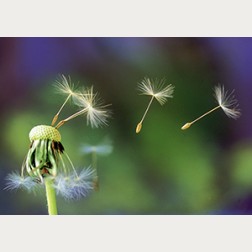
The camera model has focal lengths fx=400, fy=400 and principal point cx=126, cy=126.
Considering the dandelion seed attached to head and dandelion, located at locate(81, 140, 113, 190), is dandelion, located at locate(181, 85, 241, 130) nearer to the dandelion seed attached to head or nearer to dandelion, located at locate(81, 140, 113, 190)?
dandelion, located at locate(81, 140, 113, 190)

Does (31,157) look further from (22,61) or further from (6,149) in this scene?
(22,61)

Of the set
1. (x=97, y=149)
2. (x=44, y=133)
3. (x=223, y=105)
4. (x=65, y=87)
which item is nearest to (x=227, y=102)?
(x=223, y=105)

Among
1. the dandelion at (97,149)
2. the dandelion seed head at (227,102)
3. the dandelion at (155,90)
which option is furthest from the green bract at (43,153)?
the dandelion seed head at (227,102)

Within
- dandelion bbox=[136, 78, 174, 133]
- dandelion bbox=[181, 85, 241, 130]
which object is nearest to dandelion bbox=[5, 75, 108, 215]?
dandelion bbox=[136, 78, 174, 133]

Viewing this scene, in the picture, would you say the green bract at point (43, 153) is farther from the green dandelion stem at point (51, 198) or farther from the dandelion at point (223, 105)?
the dandelion at point (223, 105)

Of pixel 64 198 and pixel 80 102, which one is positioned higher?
pixel 80 102

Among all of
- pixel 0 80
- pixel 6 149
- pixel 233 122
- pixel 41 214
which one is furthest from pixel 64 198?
pixel 233 122
